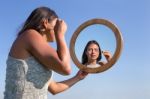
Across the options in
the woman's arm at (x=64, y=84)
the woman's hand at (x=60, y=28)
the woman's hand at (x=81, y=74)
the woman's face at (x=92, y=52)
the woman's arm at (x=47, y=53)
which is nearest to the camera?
the woman's arm at (x=47, y=53)

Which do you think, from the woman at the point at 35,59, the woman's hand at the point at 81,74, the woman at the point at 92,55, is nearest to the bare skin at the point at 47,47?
the woman at the point at 35,59

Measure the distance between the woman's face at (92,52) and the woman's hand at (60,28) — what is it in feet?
4.69

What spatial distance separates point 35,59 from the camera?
3.88m

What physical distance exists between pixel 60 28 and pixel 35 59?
48cm

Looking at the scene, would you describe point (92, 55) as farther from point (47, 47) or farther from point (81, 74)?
point (47, 47)

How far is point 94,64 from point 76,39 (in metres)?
0.62

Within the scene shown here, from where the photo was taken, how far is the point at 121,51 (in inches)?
201

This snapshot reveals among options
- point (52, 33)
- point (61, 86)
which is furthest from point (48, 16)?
point (61, 86)

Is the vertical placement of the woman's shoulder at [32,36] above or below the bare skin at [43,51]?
above

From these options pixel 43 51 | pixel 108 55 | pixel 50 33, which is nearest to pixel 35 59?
pixel 43 51

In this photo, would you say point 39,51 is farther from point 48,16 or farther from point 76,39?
point 76,39

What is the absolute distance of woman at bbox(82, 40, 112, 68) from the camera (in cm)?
529

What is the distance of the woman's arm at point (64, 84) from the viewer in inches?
193

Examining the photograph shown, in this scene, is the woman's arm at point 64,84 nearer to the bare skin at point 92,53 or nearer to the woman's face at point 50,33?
the bare skin at point 92,53
